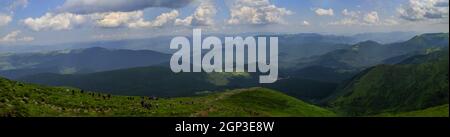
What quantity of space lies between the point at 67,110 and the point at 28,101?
294 inches

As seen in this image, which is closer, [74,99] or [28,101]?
[28,101]

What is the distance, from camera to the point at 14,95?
97750 mm
